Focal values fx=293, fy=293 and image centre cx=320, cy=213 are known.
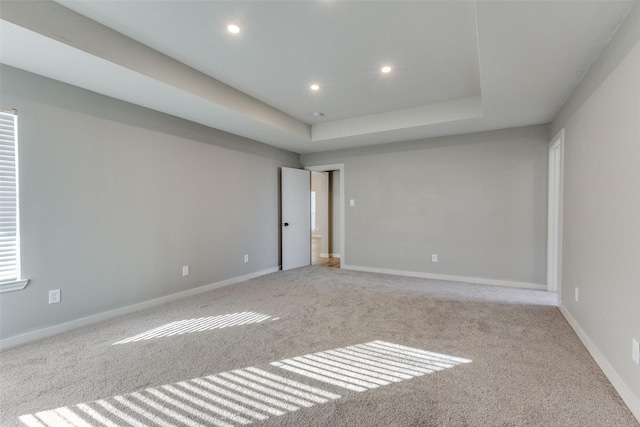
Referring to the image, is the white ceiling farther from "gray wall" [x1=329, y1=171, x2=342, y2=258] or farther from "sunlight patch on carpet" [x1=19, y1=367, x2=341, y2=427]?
"gray wall" [x1=329, y1=171, x2=342, y2=258]

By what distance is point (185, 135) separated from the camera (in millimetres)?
3752

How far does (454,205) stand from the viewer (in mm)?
4578

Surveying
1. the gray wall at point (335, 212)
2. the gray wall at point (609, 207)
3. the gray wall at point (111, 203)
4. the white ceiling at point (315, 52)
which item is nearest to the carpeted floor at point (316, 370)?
the gray wall at point (609, 207)

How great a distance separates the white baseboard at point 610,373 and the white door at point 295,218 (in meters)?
4.03

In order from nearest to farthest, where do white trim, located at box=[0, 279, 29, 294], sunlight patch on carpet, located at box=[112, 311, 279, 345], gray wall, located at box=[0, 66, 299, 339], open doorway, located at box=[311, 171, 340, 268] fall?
white trim, located at box=[0, 279, 29, 294]
gray wall, located at box=[0, 66, 299, 339]
sunlight patch on carpet, located at box=[112, 311, 279, 345]
open doorway, located at box=[311, 171, 340, 268]

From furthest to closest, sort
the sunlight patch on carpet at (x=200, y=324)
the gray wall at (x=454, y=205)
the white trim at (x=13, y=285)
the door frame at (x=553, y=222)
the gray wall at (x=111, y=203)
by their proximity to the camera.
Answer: the gray wall at (x=454, y=205) → the door frame at (x=553, y=222) → the sunlight patch on carpet at (x=200, y=324) → the gray wall at (x=111, y=203) → the white trim at (x=13, y=285)

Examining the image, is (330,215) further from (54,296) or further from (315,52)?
(54,296)

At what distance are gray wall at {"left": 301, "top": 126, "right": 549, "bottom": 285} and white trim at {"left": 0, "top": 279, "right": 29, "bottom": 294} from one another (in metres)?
4.29

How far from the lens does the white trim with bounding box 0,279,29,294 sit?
2.34m

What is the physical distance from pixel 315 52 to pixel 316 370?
2.56m

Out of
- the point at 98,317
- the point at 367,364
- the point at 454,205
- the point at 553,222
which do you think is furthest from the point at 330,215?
the point at 367,364

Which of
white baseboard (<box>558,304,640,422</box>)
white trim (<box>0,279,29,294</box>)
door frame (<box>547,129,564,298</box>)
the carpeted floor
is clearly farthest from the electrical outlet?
door frame (<box>547,129,564,298</box>)

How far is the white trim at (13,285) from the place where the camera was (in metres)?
2.34

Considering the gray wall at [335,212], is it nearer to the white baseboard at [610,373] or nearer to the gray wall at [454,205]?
the gray wall at [454,205]
